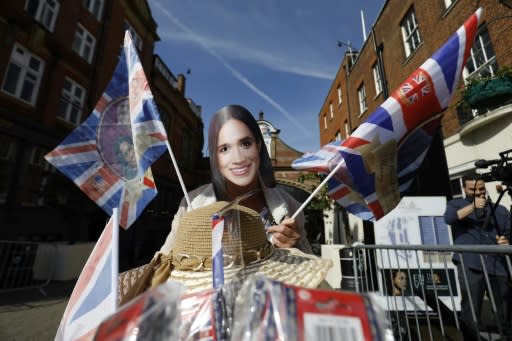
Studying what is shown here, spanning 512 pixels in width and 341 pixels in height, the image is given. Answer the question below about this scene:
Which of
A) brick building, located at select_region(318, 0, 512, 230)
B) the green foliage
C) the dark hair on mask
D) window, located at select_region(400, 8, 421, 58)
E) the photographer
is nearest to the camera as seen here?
the dark hair on mask

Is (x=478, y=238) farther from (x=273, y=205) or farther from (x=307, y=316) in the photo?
(x=307, y=316)

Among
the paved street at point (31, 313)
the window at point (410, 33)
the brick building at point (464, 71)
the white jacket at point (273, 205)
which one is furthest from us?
the window at point (410, 33)

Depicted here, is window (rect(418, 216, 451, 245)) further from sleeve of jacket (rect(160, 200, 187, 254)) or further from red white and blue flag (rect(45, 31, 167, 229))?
red white and blue flag (rect(45, 31, 167, 229))

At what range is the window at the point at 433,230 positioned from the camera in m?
3.95

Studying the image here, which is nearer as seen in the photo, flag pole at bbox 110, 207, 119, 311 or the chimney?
flag pole at bbox 110, 207, 119, 311

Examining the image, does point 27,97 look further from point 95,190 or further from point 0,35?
point 95,190

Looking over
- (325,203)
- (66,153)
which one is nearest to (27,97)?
(66,153)

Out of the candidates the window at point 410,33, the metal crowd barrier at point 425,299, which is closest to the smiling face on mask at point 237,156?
the metal crowd barrier at point 425,299

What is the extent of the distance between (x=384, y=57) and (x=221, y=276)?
12616 mm

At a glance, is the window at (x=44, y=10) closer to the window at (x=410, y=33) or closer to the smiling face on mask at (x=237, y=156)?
the smiling face on mask at (x=237, y=156)

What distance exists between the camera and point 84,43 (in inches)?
391

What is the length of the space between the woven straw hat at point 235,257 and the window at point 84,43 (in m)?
12.0

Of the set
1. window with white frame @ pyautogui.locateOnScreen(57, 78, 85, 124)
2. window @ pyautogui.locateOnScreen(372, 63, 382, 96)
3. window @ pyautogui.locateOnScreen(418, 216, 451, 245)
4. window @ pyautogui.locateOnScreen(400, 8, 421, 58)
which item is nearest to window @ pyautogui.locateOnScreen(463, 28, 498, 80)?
window @ pyautogui.locateOnScreen(400, 8, 421, 58)

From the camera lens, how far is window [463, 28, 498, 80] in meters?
5.68
